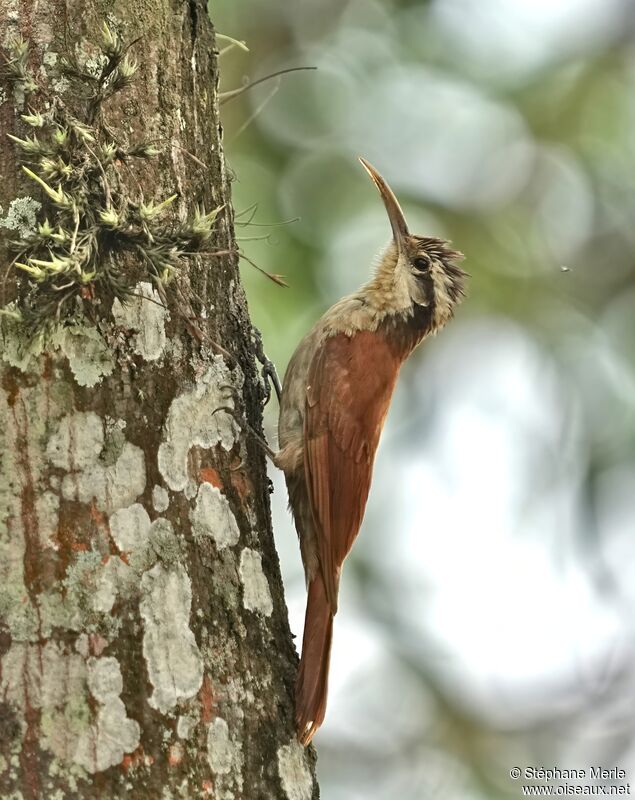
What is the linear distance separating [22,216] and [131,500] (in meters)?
0.66

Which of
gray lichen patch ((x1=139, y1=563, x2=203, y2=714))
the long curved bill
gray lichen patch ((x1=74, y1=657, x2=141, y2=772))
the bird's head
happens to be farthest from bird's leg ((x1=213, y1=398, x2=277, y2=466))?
the long curved bill

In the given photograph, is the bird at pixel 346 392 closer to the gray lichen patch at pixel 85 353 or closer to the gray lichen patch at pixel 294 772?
the gray lichen patch at pixel 294 772

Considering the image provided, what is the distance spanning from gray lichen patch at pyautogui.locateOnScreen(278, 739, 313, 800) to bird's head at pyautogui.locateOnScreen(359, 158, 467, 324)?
214 centimetres

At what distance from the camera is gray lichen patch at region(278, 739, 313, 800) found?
7.84 feet

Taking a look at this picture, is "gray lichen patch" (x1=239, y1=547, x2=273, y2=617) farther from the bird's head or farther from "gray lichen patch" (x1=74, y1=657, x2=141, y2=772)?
the bird's head

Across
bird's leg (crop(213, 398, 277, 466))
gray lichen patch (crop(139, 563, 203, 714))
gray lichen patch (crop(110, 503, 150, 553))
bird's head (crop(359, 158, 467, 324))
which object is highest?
bird's head (crop(359, 158, 467, 324))

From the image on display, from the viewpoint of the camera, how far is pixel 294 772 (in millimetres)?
2428

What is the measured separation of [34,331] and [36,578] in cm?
52

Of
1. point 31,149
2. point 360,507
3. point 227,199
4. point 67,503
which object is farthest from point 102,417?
point 360,507

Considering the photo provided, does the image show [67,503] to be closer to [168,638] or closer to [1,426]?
[1,426]

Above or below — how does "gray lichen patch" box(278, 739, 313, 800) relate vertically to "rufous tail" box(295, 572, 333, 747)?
below

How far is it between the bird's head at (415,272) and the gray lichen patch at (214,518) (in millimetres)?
1899

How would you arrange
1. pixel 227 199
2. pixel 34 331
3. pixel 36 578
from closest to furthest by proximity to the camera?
pixel 36 578
pixel 34 331
pixel 227 199

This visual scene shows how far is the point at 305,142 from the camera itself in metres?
6.47
